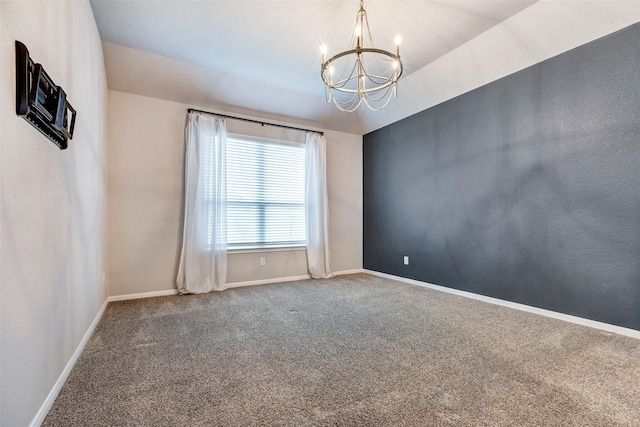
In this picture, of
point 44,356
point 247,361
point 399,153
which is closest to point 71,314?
point 44,356

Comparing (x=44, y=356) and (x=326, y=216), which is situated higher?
(x=326, y=216)

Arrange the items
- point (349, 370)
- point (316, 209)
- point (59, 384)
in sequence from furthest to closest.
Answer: point (316, 209), point (349, 370), point (59, 384)

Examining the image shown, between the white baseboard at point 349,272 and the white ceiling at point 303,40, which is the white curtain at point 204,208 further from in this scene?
the white baseboard at point 349,272

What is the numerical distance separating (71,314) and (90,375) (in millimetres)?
418

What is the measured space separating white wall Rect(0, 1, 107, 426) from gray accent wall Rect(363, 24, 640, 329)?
→ 13.1 feet

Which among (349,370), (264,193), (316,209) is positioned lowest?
(349,370)

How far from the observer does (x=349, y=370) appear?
74.6 inches

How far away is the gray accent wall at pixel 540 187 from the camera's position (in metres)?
2.54

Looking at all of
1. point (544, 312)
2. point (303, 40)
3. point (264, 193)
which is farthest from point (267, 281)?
point (544, 312)

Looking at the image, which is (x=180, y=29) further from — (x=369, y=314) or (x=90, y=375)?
(x=369, y=314)

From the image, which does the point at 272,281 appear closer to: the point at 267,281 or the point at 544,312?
the point at 267,281

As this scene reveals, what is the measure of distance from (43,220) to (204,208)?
2.61m

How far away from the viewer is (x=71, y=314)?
1.94 m

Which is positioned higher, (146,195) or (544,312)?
(146,195)
